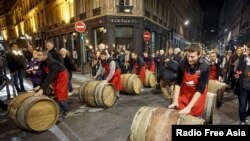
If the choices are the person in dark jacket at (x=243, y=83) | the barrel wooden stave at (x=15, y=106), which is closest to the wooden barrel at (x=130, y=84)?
the person in dark jacket at (x=243, y=83)

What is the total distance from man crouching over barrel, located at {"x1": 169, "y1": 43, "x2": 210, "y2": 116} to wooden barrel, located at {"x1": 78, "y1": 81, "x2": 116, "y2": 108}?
10.4 ft

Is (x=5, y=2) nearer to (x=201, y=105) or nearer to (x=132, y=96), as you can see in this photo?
(x=132, y=96)

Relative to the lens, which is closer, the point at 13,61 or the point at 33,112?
the point at 33,112

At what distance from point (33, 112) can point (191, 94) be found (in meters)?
3.41

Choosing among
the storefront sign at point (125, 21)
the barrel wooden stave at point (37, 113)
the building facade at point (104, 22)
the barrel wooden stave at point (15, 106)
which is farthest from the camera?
the building facade at point (104, 22)

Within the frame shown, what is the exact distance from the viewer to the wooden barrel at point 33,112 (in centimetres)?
470

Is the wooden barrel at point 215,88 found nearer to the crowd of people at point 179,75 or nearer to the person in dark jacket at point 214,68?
the crowd of people at point 179,75

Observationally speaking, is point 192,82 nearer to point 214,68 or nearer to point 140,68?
point 214,68

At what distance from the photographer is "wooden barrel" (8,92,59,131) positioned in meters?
4.70

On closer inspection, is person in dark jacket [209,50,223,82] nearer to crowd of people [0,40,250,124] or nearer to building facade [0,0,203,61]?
crowd of people [0,40,250,124]

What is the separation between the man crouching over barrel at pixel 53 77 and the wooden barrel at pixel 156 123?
277cm

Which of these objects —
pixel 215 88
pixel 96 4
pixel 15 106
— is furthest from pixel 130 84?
pixel 96 4

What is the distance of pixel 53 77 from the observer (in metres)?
5.11

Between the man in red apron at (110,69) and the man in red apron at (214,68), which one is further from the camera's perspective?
the man in red apron at (214,68)
